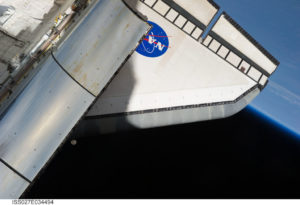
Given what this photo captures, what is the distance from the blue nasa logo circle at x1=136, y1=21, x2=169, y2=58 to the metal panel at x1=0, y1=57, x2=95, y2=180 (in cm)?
701

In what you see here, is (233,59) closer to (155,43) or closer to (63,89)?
(155,43)

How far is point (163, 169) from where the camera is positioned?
15.5 m

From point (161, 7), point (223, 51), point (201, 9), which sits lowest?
point (161, 7)

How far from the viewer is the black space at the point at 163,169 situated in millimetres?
12281

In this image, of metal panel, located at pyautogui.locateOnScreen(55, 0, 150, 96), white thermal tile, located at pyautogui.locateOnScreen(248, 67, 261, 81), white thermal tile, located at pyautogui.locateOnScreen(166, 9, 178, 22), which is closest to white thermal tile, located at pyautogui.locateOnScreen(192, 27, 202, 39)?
white thermal tile, located at pyautogui.locateOnScreen(166, 9, 178, 22)

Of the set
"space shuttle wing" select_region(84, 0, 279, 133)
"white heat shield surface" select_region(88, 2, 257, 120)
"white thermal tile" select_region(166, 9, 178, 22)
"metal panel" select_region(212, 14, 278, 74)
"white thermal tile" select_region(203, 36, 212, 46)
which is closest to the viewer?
"white heat shield surface" select_region(88, 2, 257, 120)

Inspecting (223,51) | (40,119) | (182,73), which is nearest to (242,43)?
(223,51)

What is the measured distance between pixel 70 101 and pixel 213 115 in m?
11.3

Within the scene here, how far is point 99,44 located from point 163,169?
11903mm

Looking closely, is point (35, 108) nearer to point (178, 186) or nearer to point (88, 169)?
point (88, 169)

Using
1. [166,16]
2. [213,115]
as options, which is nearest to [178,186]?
[213,115]

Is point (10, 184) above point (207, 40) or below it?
below

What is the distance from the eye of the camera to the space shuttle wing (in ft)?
38.6

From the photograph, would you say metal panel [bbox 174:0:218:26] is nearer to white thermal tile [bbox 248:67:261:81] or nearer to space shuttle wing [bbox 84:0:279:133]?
space shuttle wing [bbox 84:0:279:133]
